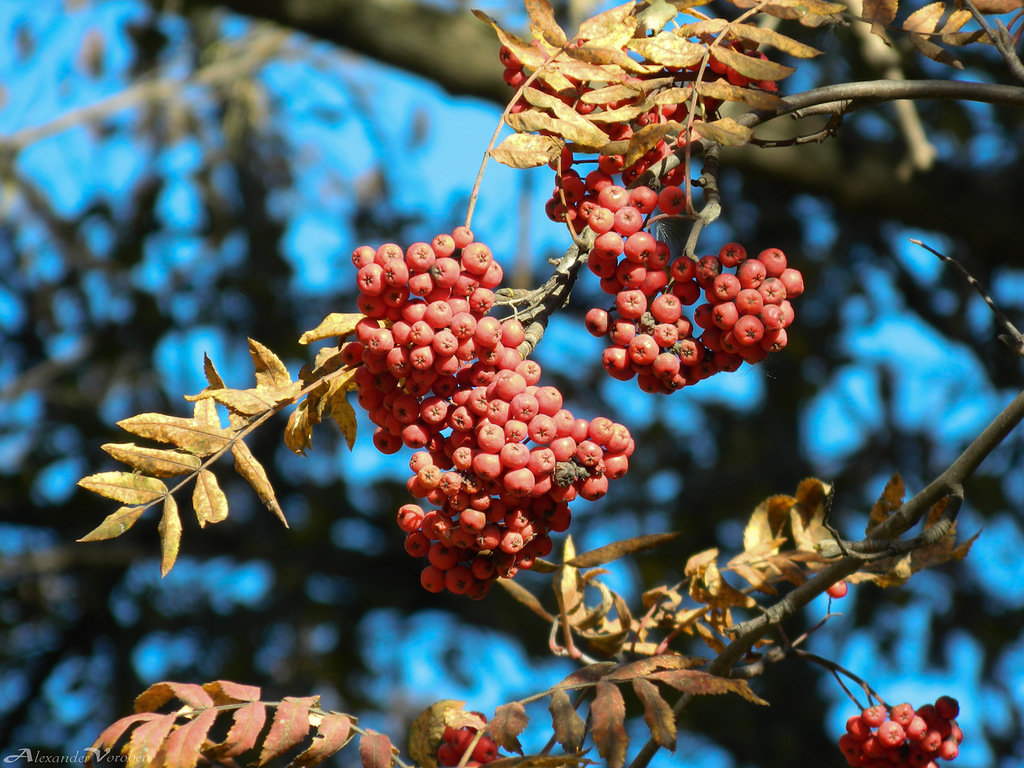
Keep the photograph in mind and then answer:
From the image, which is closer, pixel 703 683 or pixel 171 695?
pixel 703 683

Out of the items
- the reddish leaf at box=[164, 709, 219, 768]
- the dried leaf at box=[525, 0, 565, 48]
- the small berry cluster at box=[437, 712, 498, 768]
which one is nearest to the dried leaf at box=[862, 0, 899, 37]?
the dried leaf at box=[525, 0, 565, 48]

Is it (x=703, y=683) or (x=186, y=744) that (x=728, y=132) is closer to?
(x=703, y=683)

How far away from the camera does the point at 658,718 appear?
127 centimetres

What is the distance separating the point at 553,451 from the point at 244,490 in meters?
4.62

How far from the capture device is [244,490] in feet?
18.2

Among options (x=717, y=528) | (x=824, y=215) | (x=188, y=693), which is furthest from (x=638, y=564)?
(x=188, y=693)

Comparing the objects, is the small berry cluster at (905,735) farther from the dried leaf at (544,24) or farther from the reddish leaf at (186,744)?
the dried leaf at (544,24)

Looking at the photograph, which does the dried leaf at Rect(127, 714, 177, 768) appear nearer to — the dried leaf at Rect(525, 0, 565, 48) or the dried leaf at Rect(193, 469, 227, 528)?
the dried leaf at Rect(193, 469, 227, 528)

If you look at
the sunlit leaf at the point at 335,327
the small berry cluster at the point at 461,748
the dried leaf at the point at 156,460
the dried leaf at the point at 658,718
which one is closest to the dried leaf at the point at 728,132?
the sunlit leaf at the point at 335,327

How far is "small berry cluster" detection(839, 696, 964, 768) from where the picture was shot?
62.1 inches

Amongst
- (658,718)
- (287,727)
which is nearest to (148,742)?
(287,727)

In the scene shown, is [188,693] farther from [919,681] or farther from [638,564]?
[919,681]

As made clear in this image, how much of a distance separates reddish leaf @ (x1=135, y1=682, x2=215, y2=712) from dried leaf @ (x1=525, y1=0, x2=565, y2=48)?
98 cm

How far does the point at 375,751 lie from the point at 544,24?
960 mm
